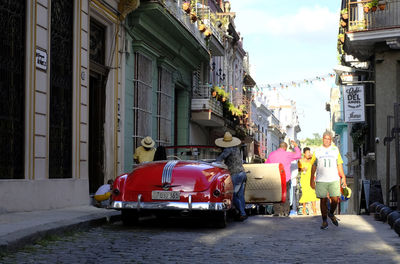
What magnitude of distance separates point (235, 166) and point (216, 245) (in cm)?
390

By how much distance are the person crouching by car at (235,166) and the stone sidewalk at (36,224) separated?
214 centimetres

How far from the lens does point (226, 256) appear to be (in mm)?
6859

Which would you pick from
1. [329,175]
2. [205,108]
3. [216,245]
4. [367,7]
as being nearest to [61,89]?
[329,175]

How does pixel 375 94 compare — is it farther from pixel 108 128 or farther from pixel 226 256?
pixel 226 256

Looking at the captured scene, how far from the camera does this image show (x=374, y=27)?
19188 millimetres

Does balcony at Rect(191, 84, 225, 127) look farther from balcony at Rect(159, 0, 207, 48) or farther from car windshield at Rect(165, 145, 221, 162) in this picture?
car windshield at Rect(165, 145, 221, 162)

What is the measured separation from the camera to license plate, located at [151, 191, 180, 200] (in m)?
9.38

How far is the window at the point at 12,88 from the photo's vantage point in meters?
10.6

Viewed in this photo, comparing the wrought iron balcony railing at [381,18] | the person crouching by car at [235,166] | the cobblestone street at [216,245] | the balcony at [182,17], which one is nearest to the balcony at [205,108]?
the balcony at [182,17]

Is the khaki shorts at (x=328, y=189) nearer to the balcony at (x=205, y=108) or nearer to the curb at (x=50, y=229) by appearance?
the curb at (x=50, y=229)

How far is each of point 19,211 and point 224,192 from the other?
3497mm

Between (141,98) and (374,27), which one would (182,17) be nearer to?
(141,98)

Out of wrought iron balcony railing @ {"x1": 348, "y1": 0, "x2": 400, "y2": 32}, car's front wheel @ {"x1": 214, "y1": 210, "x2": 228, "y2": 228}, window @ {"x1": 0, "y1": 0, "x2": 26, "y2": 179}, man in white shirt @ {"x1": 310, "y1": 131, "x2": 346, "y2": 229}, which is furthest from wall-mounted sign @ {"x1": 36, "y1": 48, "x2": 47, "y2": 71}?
wrought iron balcony railing @ {"x1": 348, "y1": 0, "x2": 400, "y2": 32}

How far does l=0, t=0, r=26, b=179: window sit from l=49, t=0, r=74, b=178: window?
1.14 meters
